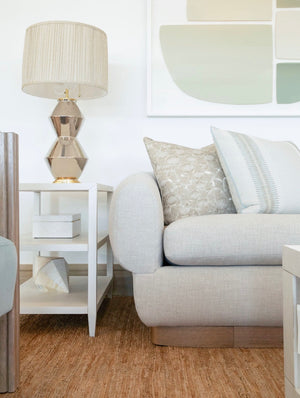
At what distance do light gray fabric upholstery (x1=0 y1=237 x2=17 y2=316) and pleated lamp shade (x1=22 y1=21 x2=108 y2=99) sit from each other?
1.21m

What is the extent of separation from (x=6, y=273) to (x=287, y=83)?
2.13m

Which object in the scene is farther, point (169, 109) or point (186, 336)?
point (169, 109)

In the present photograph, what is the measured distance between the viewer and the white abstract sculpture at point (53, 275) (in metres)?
2.08

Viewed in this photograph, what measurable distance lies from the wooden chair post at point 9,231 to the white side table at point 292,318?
0.71 metres

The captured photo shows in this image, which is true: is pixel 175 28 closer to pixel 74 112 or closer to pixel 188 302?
pixel 74 112

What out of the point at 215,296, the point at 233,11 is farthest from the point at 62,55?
the point at 215,296

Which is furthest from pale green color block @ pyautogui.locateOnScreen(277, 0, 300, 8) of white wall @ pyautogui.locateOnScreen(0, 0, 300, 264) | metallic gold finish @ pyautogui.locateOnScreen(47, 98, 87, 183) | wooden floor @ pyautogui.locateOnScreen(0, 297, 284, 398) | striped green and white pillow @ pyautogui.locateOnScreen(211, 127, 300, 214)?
→ wooden floor @ pyautogui.locateOnScreen(0, 297, 284, 398)

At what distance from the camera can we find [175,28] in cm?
259

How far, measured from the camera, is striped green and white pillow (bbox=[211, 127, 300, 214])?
179 centimetres

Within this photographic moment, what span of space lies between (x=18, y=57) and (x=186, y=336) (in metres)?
1.90

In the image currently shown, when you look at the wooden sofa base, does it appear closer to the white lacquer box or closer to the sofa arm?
the sofa arm

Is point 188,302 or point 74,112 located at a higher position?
point 74,112

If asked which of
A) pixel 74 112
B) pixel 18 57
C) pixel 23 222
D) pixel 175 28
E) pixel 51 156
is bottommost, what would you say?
pixel 23 222

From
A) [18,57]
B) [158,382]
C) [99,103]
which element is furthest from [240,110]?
[158,382]
